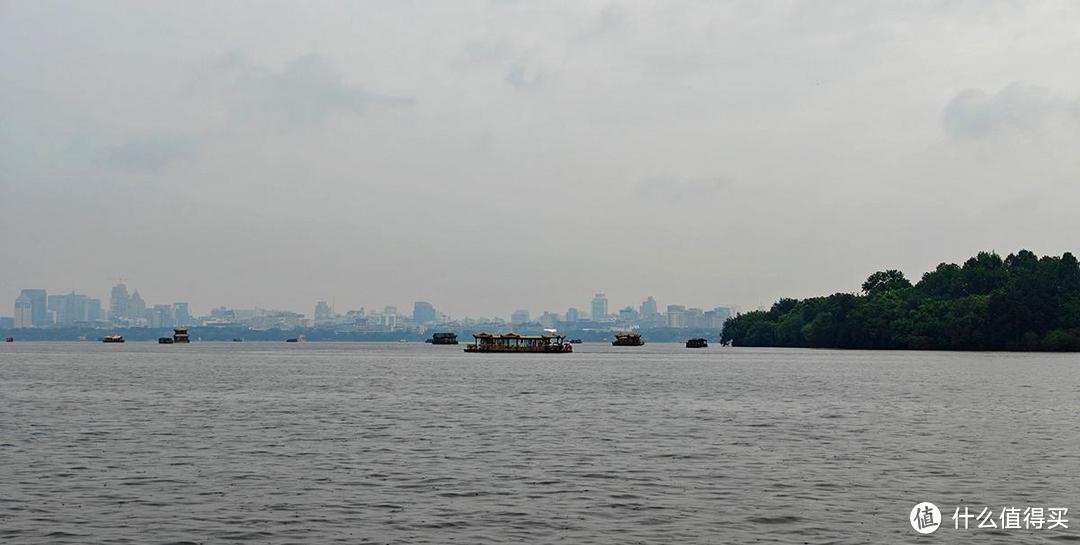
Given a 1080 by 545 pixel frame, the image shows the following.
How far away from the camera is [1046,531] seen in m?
31.8

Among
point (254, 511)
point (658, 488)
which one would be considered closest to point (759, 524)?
point (658, 488)

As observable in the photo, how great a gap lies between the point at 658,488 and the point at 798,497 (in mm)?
4776

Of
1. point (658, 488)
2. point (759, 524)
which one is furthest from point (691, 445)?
point (759, 524)

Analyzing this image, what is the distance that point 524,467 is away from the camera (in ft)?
148

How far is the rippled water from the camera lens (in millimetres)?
32625

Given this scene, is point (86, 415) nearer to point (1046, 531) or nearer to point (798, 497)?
point (798, 497)

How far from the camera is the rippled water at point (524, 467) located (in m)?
32.6

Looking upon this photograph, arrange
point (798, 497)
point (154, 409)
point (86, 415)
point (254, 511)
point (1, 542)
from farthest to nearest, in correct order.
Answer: point (154, 409) → point (86, 415) → point (798, 497) → point (254, 511) → point (1, 542)

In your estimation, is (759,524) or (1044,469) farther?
(1044,469)

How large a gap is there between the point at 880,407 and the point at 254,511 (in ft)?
176

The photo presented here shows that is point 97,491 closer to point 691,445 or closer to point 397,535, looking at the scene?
point 397,535

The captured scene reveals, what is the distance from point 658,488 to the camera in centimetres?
3969

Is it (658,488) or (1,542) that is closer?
(1,542)

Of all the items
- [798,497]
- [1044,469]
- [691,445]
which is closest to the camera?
[798,497]
